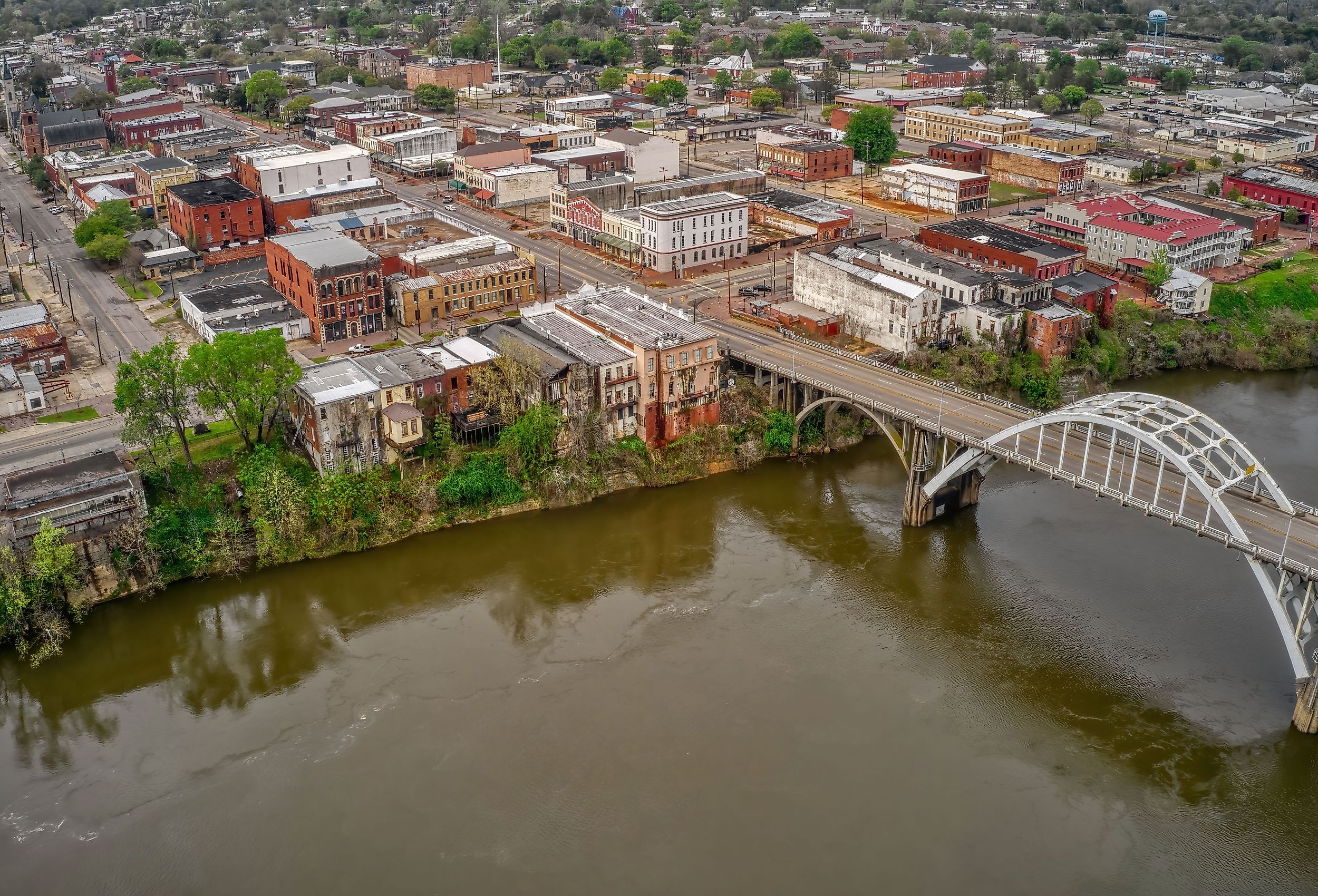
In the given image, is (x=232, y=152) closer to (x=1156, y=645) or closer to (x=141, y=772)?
(x=141, y=772)

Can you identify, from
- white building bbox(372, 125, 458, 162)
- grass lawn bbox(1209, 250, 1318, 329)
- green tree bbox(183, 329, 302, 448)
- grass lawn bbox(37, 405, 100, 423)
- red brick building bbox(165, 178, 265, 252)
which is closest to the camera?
green tree bbox(183, 329, 302, 448)

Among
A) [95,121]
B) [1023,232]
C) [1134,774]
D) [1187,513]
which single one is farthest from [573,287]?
[95,121]

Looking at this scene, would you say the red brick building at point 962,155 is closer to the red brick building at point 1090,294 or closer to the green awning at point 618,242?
the red brick building at point 1090,294

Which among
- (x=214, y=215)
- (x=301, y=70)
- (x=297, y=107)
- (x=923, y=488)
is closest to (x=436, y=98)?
(x=297, y=107)

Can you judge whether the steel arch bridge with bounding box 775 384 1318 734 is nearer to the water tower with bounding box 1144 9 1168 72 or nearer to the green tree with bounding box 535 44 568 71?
the green tree with bounding box 535 44 568 71

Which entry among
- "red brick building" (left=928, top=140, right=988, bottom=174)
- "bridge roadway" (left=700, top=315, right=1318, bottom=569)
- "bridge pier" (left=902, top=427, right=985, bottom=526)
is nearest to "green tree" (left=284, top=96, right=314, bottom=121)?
"red brick building" (left=928, top=140, right=988, bottom=174)

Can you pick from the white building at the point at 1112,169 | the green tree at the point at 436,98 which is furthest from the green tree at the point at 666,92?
the white building at the point at 1112,169

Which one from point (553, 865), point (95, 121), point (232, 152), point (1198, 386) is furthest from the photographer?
point (95, 121)
